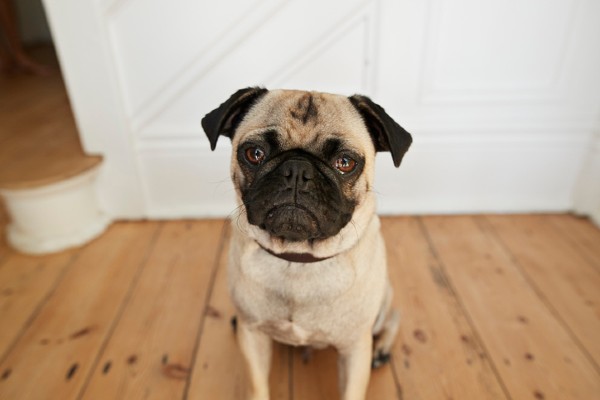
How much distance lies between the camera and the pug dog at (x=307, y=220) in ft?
3.63

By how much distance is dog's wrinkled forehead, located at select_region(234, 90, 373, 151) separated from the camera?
1178 mm

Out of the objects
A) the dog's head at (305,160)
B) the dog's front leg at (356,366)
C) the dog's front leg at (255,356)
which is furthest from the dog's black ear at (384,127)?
the dog's front leg at (255,356)

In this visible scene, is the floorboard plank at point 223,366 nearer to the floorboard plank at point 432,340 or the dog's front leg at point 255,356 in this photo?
the dog's front leg at point 255,356

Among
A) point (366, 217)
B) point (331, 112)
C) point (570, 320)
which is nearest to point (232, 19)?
point (331, 112)

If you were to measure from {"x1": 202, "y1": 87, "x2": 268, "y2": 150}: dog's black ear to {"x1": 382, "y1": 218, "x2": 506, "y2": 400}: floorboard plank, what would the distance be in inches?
42.6

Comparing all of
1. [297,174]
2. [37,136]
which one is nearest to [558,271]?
[297,174]

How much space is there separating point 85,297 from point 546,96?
8.33 ft

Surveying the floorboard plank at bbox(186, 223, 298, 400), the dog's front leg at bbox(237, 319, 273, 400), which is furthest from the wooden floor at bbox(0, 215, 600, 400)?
the dog's front leg at bbox(237, 319, 273, 400)

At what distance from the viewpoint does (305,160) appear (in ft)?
3.59

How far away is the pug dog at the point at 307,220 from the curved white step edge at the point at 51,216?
1.36 metres

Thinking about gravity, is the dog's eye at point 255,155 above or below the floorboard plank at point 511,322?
above

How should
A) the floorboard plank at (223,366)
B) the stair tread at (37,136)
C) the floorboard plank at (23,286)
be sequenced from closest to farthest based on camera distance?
the floorboard plank at (223,366) → the floorboard plank at (23,286) → the stair tread at (37,136)

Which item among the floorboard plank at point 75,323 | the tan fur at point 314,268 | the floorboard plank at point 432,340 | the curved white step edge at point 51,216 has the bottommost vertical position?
the floorboard plank at point 432,340

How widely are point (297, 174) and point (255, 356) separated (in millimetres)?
652
